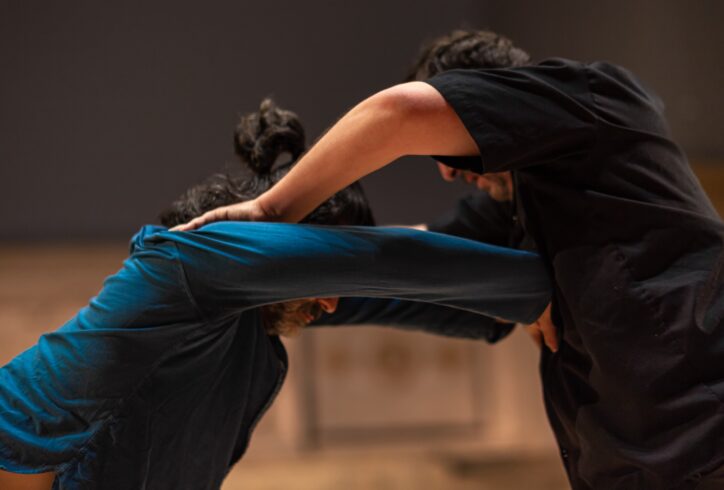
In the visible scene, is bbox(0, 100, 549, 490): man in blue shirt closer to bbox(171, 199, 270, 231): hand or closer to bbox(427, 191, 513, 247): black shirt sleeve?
bbox(171, 199, 270, 231): hand

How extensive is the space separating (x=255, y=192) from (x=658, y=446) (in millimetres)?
613

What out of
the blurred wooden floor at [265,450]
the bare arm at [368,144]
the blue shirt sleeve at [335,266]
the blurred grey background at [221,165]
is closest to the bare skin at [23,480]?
the blue shirt sleeve at [335,266]

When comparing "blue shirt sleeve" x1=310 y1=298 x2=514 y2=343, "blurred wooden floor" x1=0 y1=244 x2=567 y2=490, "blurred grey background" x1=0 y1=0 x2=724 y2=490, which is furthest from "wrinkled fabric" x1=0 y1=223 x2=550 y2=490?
"blurred grey background" x1=0 y1=0 x2=724 y2=490

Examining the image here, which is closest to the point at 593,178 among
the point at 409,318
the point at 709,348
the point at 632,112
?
the point at 632,112

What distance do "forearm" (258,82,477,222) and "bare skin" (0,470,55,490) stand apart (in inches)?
17.1

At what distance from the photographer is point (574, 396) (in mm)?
1146

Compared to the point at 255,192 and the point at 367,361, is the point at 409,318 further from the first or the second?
the point at 367,361

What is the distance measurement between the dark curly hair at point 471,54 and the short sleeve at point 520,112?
0.29 metres

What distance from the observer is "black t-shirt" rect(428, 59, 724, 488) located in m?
1.00

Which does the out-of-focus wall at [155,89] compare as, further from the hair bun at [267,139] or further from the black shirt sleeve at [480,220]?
the hair bun at [267,139]

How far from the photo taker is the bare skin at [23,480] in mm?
1043

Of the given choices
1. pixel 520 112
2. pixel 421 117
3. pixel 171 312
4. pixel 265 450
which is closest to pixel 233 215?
pixel 171 312

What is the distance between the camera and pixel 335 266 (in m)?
1.00

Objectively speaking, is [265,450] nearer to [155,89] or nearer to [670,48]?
[155,89]
